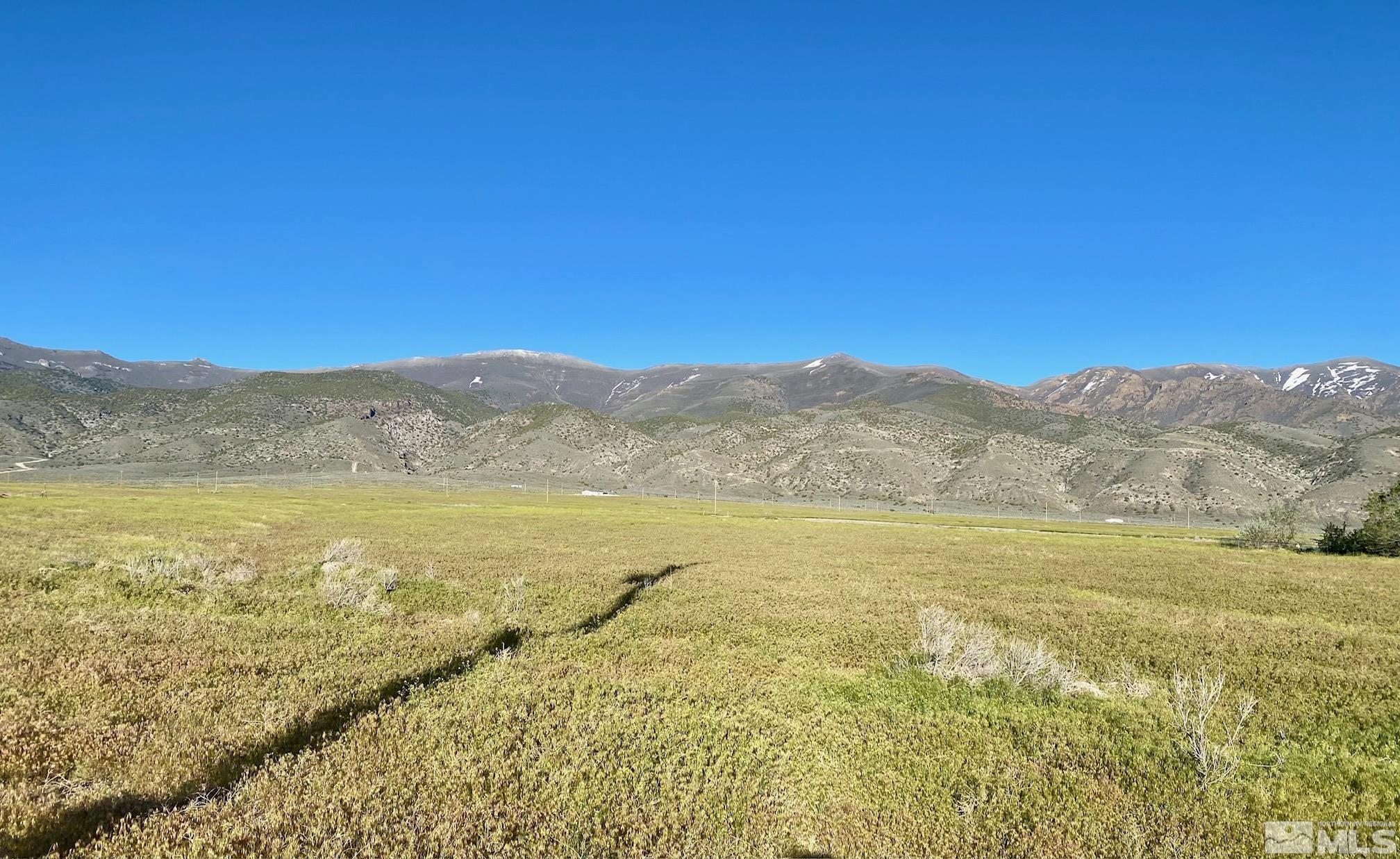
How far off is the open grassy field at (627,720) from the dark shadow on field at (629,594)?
0.30 meters

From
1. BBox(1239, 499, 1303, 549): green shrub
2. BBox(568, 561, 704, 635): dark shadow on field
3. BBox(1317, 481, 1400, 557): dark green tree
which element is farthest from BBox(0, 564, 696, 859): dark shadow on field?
BBox(1239, 499, 1303, 549): green shrub

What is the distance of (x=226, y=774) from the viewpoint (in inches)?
318

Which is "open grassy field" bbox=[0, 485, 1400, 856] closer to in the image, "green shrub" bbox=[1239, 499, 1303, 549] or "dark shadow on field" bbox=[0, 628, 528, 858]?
"dark shadow on field" bbox=[0, 628, 528, 858]

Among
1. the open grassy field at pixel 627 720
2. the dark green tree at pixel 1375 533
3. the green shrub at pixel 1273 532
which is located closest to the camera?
the open grassy field at pixel 627 720

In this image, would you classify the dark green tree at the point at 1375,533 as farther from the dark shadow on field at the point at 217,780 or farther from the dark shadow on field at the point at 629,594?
the dark shadow on field at the point at 217,780

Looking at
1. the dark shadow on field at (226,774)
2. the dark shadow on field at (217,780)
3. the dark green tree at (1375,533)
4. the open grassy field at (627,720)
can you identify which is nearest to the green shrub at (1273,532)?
the dark green tree at (1375,533)

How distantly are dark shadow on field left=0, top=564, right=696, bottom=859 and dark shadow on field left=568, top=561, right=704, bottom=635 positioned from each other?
3644 mm

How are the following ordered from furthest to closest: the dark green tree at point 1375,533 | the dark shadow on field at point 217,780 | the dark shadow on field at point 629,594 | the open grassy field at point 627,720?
the dark green tree at point 1375,533, the dark shadow on field at point 629,594, the open grassy field at point 627,720, the dark shadow on field at point 217,780

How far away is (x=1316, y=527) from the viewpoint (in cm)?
11312

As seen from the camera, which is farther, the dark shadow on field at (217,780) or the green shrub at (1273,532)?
the green shrub at (1273,532)

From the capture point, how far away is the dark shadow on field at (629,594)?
695 inches

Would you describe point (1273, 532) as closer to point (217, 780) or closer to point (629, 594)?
point (629, 594)

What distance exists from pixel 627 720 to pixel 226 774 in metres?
5.24

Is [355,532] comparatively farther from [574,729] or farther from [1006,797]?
[1006,797]
